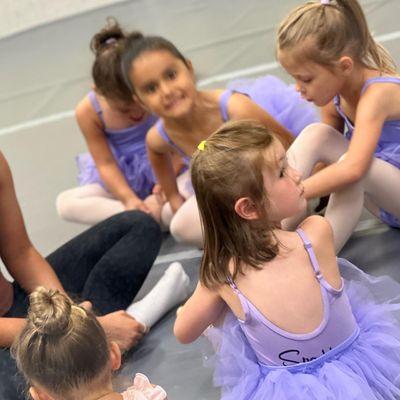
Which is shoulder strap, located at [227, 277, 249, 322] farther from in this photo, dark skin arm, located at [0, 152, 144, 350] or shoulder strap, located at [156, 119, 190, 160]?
shoulder strap, located at [156, 119, 190, 160]

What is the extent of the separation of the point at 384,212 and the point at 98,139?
1.03 m

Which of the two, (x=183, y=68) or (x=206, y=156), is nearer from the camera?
(x=206, y=156)

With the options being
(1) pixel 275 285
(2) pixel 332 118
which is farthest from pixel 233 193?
(2) pixel 332 118

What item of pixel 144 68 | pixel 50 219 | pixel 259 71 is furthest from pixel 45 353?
pixel 259 71

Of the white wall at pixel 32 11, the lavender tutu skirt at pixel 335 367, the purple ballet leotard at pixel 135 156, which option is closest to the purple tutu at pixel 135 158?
the purple ballet leotard at pixel 135 156

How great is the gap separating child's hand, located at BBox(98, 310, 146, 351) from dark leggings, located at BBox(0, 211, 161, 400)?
0.09 metres

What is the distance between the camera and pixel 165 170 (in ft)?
7.26

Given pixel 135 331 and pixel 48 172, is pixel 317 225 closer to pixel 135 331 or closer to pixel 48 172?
pixel 135 331

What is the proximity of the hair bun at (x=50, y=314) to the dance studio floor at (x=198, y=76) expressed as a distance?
42 centimetres

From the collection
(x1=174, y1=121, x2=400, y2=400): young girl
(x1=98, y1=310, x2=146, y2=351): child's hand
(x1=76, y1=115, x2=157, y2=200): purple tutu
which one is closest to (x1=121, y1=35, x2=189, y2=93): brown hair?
(x1=76, y1=115, x2=157, y2=200): purple tutu

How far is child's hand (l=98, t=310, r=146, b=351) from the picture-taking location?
5.42 feet

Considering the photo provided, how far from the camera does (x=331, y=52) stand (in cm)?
169

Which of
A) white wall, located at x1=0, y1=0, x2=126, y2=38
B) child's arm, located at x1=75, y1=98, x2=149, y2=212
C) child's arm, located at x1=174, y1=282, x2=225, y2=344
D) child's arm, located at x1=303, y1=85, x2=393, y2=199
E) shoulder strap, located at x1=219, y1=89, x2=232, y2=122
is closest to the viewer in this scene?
child's arm, located at x1=174, y1=282, x2=225, y2=344

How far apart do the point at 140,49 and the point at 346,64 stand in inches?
24.2
